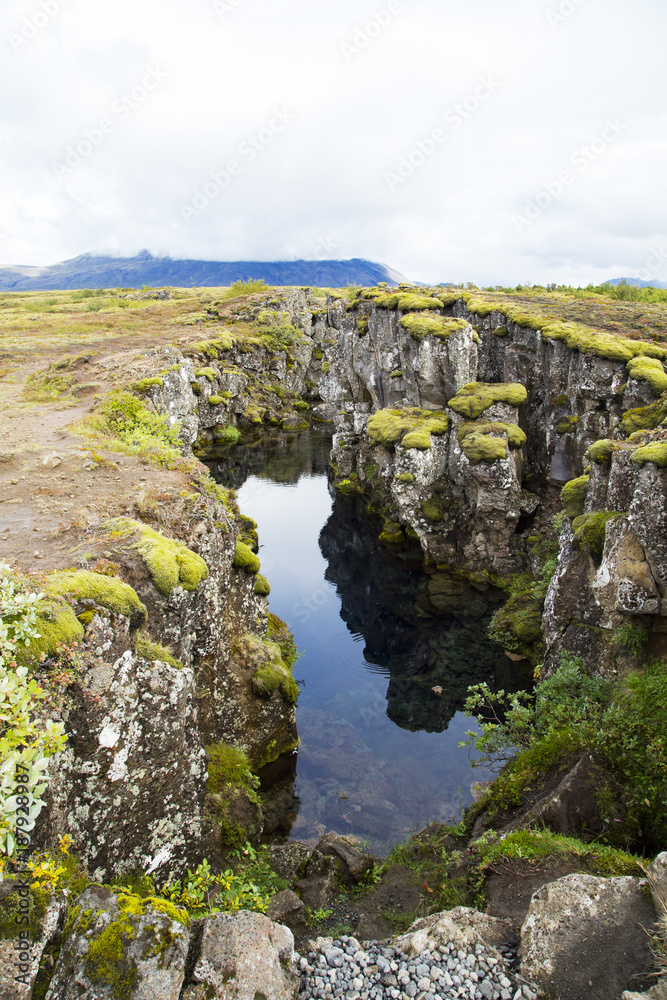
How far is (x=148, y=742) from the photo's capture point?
1065cm

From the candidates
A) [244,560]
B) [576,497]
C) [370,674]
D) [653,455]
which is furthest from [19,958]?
[576,497]

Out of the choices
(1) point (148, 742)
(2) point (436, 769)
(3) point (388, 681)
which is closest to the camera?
(1) point (148, 742)

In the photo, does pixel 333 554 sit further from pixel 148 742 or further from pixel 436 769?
pixel 148 742

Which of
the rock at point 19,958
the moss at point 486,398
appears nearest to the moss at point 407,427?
the moss at point 486,398

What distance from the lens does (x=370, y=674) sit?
24922 mm

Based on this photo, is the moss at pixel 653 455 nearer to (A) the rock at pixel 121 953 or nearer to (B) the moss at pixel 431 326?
(A) the rock at pixel 121 953

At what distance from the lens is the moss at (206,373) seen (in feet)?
176

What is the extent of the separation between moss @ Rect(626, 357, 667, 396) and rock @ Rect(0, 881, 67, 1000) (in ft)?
91.4

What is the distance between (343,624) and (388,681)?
552 cm

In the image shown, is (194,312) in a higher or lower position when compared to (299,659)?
higher

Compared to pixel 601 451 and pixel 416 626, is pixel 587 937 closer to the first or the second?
pixel 601 451

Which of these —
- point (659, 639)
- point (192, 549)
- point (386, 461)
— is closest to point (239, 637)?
point (192, 549)

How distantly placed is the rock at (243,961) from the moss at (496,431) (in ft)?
85.2

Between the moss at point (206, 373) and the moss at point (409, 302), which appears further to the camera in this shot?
the moss at point (206, 373)
